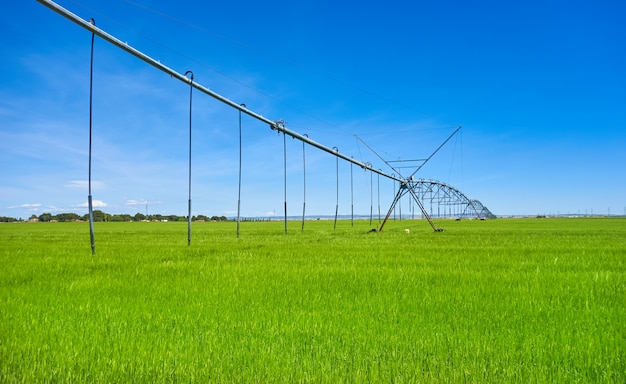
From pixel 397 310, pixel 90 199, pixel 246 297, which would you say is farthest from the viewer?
pixel 90 199

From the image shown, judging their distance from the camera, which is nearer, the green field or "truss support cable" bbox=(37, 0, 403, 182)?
the green field

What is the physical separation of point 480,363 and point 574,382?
0.66m

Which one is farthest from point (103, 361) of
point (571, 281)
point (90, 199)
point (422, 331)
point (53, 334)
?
point (90, 199)

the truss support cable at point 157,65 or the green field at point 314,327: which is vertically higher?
the truss support cable at point 157,65

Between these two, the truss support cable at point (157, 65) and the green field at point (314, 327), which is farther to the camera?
the truss support cable at point (157, 65)

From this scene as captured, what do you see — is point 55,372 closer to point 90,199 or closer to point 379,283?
point 379,283

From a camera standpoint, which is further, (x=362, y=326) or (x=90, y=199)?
(x=90, y=199)

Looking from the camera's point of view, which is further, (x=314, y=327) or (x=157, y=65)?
(x=157, y=65)

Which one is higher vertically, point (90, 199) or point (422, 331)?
point (90, 199)

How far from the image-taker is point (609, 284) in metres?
6.99

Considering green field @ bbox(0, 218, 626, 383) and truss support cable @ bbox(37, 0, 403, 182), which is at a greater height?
truss support cable @ bbox(37, 0, 403, 182)

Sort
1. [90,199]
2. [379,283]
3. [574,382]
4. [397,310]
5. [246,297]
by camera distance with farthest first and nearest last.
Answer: [90,199], [379,283], [246,297], [397,310], [574,382]

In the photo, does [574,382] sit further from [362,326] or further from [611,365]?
[362,326]

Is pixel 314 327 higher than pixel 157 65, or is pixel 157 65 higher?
pixel 157 65
